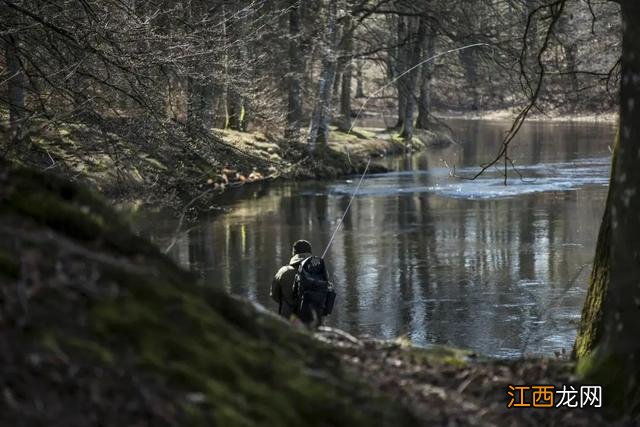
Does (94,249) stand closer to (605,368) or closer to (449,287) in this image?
(605,368)

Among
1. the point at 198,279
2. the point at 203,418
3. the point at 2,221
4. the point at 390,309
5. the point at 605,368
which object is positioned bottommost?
the point at 390,309

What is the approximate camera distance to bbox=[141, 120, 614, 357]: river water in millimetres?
14023

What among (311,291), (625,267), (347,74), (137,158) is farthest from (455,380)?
(347,74)

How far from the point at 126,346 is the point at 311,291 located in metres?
7.34

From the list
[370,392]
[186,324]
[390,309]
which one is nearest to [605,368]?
[370,392]

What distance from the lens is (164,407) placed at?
320 centimetres

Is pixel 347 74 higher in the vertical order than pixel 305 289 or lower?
higher

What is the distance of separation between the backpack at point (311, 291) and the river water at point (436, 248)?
71.8 inches

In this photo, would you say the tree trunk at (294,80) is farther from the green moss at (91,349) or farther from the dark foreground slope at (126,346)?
the green moss at (91,349)

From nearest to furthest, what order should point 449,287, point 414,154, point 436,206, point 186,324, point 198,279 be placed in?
point 186,324
point 198,279
point 449,287
point 436,206
point 414,154

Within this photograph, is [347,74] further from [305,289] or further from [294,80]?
[305,289]

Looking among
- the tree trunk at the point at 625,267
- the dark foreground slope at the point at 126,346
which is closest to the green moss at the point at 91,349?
the dark foreground slope at the point at 126,346

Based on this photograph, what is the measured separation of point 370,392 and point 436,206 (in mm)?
21740

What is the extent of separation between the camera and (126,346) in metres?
3.45
